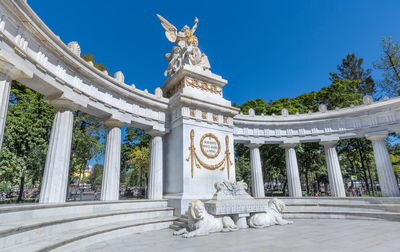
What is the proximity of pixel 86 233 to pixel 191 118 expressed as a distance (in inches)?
368

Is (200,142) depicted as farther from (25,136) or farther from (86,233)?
(25,136)

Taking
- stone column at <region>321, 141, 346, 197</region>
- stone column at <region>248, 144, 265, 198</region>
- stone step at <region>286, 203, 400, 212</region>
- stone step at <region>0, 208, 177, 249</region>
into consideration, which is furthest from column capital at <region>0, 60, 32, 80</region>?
stone column at <region>321, 141, 346, 197</region>

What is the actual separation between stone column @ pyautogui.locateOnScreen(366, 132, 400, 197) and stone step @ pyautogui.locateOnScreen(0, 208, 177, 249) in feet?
58.0

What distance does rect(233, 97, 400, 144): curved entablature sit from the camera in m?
18.7

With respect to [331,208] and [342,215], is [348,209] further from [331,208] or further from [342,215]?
[342,215]

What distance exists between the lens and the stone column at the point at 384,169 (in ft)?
58.2

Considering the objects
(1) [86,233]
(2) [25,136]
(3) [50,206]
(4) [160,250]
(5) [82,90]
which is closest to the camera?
(4) [160,250]

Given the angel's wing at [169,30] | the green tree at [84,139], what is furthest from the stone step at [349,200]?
the green tree at [84,139]

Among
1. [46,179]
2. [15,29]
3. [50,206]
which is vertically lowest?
[50,206]

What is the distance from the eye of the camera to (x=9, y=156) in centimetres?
1886

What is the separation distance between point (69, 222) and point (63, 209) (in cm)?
126

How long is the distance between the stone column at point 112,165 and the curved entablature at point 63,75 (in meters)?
0.89

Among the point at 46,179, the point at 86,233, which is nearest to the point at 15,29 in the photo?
the point at 46,179

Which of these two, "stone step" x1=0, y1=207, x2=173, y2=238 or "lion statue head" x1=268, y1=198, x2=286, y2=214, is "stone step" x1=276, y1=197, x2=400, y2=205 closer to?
"lion statue head" x1=268, y1=198, x2=286, y2=214
